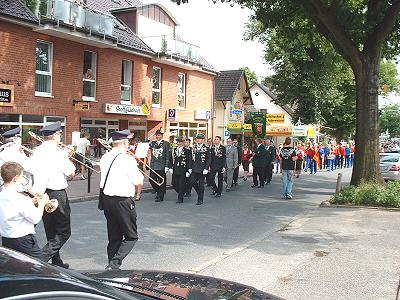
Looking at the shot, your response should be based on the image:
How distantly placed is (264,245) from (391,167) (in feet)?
38.2

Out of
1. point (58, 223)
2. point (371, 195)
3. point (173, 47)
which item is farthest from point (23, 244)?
point (173, 47)

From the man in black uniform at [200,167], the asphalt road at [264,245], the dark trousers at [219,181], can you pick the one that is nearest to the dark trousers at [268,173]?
the dark trousers at [219,181]

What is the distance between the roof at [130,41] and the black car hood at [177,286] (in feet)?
62.7

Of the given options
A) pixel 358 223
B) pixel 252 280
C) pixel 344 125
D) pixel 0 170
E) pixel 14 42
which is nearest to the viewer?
pixel 0 170

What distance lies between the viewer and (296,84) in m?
39.3

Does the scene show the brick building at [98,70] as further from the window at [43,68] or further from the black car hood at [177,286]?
the black car hood at [177,286]

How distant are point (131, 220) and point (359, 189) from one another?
26.2 ft

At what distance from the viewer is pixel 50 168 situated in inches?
228

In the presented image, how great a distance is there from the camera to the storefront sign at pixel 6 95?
53.0ft

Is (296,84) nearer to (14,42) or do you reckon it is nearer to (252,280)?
(14,42)

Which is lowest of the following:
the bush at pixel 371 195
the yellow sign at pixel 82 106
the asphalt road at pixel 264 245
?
the asphalt road at pixel 264 245

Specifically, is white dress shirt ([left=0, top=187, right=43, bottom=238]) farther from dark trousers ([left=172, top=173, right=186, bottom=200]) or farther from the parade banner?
the parade banner

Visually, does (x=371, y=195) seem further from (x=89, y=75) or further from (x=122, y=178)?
(x=89, y=75)

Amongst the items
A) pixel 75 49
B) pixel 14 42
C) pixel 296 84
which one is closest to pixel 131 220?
pixel 14 42
